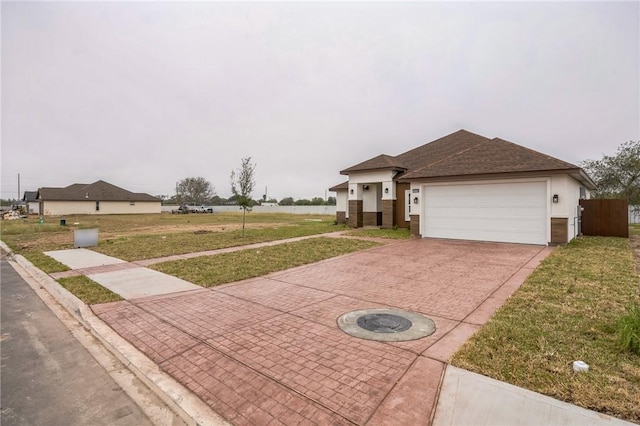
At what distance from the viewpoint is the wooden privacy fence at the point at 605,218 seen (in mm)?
14789

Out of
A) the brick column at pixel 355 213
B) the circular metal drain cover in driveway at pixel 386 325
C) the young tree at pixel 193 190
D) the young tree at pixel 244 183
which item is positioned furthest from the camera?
the young tree at pixel 193 190

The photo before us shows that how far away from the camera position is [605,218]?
15328 millimetres

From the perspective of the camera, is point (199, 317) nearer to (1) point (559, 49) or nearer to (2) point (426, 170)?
(2) point (426, 170)

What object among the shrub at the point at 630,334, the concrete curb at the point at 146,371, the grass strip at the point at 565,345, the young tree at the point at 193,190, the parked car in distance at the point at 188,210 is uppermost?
the young tree at the point at 193,190

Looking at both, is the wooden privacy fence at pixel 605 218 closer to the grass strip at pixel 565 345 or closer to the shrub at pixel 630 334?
the grass strip at pixel 565 345

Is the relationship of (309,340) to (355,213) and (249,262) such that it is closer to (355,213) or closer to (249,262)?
(249,262)

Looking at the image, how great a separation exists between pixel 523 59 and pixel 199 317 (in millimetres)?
18430

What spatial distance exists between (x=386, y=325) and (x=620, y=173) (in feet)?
103

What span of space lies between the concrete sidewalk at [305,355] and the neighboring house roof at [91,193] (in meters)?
52.6

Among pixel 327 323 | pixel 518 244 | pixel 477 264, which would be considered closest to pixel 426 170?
pixel 518 244

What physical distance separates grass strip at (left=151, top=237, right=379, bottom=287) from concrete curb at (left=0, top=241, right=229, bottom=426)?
2.26m

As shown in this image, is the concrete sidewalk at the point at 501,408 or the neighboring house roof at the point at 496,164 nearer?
the concrete sidewalk at the point at 501,408

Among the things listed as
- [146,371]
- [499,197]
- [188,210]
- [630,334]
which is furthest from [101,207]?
[630,334]

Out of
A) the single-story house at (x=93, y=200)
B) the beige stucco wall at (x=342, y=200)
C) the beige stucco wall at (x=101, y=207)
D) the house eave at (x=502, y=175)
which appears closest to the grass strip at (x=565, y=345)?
the house eave at (x=502, y=175)
